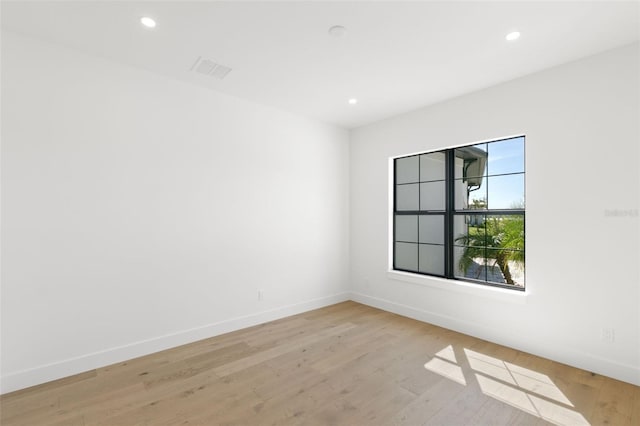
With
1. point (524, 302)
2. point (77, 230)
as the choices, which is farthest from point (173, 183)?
point (524, 302)

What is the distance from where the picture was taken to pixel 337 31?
7.89ft

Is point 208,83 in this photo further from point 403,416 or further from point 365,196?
point 403,416

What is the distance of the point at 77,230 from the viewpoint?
8.84 ft

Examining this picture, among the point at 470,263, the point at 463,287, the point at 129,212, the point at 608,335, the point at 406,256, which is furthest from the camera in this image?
the point at 406,256

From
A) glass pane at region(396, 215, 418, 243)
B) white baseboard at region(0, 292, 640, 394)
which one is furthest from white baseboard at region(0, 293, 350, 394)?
glass pane at region(396, 215, 418, 243)

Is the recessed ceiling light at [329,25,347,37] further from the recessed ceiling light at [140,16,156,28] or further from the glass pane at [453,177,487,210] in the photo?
the glass pane at [453,177,487,210]

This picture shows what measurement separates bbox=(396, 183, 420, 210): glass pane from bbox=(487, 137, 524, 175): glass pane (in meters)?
1.03

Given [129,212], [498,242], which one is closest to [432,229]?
[498,242]

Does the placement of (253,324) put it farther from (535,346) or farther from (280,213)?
(535,346)

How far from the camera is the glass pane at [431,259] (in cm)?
406

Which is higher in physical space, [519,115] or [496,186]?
[519,115]

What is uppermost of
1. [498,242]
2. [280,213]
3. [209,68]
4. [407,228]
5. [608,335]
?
[209,68]

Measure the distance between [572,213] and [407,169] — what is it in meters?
2.06

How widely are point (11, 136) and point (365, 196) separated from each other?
13.1 ft
